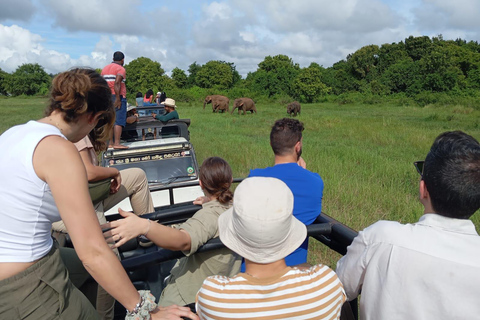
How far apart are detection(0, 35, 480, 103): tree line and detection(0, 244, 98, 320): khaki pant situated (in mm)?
34372

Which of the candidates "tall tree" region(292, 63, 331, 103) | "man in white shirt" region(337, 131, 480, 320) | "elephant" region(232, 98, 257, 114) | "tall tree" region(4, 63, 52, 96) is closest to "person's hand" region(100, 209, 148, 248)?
"man in white shirt" region(337, 131, 480, 320)

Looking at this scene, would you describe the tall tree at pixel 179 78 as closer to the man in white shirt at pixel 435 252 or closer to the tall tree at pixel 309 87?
the tall tree at pixel 309 87

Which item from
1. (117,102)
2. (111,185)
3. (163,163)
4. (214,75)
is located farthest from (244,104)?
(214,75)

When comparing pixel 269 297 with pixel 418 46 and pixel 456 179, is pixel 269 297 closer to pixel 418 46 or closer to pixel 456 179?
pixel 456 179

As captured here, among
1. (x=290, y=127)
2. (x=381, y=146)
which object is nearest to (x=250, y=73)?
(x=381, y=146)

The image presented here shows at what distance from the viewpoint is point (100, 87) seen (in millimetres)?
1532

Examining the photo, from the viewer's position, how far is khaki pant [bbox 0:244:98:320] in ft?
4.28

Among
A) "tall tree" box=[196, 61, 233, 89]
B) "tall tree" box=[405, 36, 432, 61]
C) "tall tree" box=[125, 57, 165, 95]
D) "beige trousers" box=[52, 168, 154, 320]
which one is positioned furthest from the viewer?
"tall tree" box=[125, 57, 165, 95]

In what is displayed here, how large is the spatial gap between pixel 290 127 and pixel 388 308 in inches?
68.4

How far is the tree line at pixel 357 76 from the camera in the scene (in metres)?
36.1

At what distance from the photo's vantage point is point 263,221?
1.23 metres

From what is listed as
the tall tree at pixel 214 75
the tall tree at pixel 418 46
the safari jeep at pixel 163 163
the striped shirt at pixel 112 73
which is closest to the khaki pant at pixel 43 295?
the safari jeep at pixel 163 163

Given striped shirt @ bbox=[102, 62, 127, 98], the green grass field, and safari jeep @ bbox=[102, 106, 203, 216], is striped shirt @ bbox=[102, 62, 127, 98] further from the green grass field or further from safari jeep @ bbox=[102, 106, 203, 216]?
the green grass field

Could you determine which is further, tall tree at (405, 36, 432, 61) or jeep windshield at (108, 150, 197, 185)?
tall tree at (405, 36, 432, 61)
